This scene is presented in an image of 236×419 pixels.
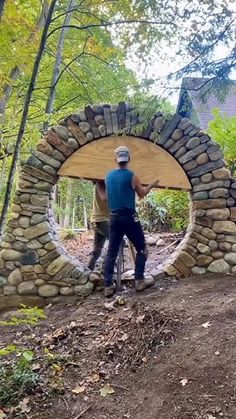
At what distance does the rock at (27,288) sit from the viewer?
17.1 ft

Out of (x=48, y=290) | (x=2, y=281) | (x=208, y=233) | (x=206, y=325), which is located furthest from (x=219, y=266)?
(x=2, y=281)

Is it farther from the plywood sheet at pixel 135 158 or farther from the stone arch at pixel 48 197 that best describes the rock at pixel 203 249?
the plywood sheet at pixel 135 158

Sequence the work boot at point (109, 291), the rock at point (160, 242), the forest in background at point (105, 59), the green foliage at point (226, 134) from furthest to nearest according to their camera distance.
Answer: the rock at point (160, 242) < the green foliage at point (226, 134) < the work boot at point (109, 291) < the forest in background at point (105, 59)

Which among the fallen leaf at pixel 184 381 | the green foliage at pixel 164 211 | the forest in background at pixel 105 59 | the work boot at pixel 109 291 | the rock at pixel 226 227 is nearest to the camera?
the fallen leaf at pixel 184 381

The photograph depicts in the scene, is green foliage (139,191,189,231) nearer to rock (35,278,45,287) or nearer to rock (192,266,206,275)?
rock (192,266,206,275)

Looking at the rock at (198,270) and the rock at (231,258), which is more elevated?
the rock at (231,258)

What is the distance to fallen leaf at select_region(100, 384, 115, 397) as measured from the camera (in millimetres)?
3171

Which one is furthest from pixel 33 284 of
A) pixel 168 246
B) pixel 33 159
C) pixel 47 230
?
pixel 168 246

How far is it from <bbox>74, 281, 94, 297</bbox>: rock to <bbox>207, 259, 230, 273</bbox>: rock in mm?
1543

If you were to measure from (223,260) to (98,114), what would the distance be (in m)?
2.49

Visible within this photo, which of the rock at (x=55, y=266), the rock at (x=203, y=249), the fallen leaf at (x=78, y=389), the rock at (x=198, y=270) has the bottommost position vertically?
the fallen leaf at (x=78, y=389)

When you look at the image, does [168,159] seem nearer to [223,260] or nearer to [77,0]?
[223,260]

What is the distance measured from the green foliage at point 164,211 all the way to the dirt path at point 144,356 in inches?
144

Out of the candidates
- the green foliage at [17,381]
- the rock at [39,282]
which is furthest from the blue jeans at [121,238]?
the green foliage at [17,381]
